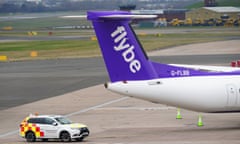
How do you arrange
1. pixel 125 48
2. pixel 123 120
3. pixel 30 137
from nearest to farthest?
1. pixel 125 48
2. pixel 30 137
3. pixel 123 120

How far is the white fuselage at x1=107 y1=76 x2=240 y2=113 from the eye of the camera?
1561 inches

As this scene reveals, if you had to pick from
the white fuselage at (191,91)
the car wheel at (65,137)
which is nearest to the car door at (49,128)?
the car wheel at (65,137)

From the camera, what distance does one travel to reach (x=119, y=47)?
3912cm

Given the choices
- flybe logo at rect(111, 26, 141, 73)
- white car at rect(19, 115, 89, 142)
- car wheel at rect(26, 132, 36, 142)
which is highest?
flybe logo at rect(111, 26, 141, 73)

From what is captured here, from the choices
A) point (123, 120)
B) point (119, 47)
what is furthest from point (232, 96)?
point (123, 120)

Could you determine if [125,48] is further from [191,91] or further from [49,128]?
[49,128]

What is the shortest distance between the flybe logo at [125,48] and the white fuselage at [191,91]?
2.88ft

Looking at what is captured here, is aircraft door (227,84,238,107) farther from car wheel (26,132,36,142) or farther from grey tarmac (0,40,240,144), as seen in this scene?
car wheel (26,132,36,142)

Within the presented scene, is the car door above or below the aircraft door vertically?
below

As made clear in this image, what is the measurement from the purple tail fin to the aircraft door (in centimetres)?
452

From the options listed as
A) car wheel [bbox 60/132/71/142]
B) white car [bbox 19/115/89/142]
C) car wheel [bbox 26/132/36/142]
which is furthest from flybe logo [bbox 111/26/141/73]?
car wheel [bbox 26/132/36/142]

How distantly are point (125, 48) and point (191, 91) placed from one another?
4286 mm

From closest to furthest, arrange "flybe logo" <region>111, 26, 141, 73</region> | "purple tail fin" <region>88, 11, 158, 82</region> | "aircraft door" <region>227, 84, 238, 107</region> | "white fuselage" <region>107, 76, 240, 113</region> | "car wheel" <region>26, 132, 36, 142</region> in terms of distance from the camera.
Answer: "purple tail fin" <region>88, 11, 158, 82</region> → "flybe logo" <region>111, 26, 141, 73</region> → "white fuselage" <region>107, 76, 240, 113</region> → "car wheel" <region>26, 132, 36, 142</region> → "aircraft door" <region>227, 84, 238, 107</region>

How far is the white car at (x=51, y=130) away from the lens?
39.4 metres
